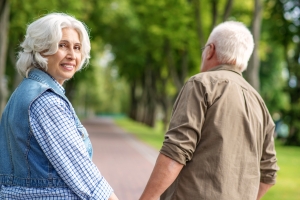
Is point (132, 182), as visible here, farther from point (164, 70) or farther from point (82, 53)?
point (164, 70)

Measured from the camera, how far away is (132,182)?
10.5 meters

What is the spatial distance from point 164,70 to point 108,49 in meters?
6.43

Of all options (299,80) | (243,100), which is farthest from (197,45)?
(243,100)

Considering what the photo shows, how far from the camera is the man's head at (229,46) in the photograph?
315cm

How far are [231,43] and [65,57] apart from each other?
3.19ft

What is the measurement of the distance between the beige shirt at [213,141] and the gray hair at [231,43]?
16 centimetres

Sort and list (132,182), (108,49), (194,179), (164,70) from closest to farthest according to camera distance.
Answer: (194,179)
(132,182)
(164,70)
(108,49)

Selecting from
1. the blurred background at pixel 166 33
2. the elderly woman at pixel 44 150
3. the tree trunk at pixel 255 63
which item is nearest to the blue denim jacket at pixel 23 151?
the elderly woman at pixel 44 150

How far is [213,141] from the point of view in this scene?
2.88 m

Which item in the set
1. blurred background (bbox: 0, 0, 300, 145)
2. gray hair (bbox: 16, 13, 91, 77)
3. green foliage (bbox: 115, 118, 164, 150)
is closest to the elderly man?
gray hair (bbox: 16, 13, 91, 77)

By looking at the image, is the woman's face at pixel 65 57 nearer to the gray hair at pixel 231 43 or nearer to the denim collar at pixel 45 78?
the denim collar at pixel 45 78

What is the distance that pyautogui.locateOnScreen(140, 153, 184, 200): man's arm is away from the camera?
9.25 ft

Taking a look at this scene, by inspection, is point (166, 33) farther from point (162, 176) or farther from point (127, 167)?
point (162, 176)

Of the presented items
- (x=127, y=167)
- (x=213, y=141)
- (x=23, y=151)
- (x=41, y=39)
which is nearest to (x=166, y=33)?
(x=127, y=167)
